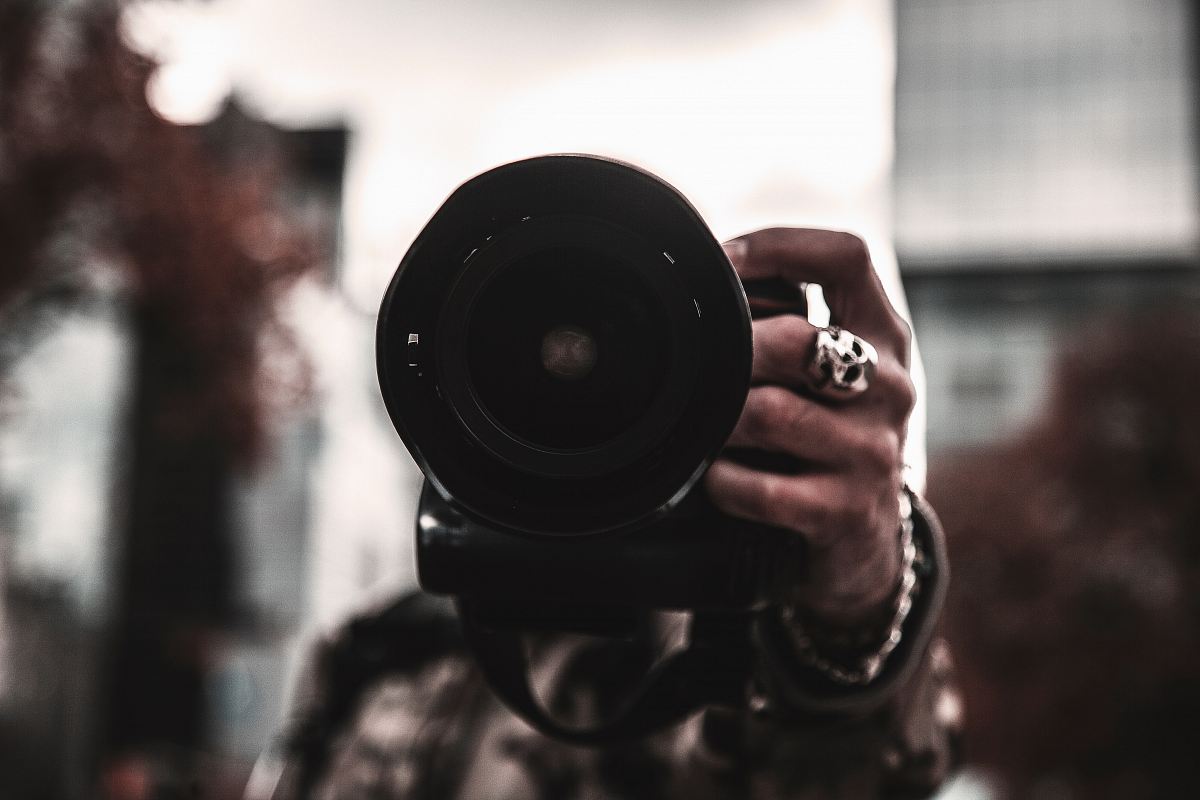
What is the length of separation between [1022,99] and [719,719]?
40.6m

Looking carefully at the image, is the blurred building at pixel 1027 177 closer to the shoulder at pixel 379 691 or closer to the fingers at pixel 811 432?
the shoulder at pixel 379 691

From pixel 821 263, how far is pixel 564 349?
28 cm

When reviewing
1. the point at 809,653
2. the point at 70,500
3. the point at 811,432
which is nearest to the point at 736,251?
the point at 811,432

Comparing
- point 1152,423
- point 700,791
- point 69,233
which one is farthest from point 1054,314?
point 700,791

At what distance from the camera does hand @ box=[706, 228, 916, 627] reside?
1.15m

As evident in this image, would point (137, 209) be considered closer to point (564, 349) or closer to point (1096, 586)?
point (564, 349)

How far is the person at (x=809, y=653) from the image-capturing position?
1.16 meters

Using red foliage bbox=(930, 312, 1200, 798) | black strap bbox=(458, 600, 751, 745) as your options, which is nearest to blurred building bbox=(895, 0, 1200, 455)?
red foliage bbox=(930, 312, 1200, 798)

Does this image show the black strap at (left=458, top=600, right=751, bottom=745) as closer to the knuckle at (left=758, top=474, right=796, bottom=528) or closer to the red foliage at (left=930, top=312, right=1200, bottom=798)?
the knuckle at (left=758, top=474, right=796, bottom=528)

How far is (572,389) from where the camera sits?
43.9 inches

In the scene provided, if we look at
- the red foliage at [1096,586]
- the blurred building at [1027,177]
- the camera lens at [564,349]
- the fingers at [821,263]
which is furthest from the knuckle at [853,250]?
the blurred building at [1027,177]

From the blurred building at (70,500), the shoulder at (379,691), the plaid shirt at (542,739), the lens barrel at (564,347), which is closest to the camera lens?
the lens barrel at (564,347)

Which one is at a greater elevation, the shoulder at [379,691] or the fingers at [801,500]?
the fingers at [801,500]

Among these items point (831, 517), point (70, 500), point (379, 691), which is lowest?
point (70, 500)
